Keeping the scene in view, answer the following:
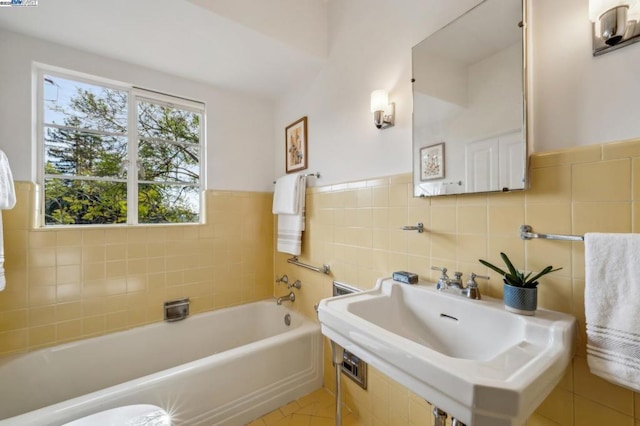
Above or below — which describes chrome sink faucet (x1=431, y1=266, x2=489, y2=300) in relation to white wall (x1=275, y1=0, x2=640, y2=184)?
below

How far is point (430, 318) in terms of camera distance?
1047 millimetres

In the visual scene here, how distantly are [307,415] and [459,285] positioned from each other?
1.26m

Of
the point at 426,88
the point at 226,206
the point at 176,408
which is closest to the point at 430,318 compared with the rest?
the point at 426,88

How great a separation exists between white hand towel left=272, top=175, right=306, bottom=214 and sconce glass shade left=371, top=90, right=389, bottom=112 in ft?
2.72

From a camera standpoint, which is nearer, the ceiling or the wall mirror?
the wall mirror

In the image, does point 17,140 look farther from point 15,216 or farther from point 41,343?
point 41,343

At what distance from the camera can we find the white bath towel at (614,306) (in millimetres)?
613

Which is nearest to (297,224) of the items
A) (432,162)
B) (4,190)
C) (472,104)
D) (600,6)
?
(432,162)

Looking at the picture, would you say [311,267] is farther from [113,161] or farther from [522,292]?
[113,161]

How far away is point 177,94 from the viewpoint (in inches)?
80.1

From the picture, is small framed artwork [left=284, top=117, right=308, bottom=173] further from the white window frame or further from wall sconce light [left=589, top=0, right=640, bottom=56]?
wall sconce light [left=589, top=0, right=640, bottom=56]

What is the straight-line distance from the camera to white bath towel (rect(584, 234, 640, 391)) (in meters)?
0.61

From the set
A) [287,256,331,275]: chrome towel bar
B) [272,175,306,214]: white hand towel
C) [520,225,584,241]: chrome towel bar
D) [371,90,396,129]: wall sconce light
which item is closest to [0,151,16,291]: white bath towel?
[272,175,306,214]: white hand towel

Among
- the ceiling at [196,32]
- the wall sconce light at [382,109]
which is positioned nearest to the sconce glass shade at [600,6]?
the wall sconce light at [382,109]
